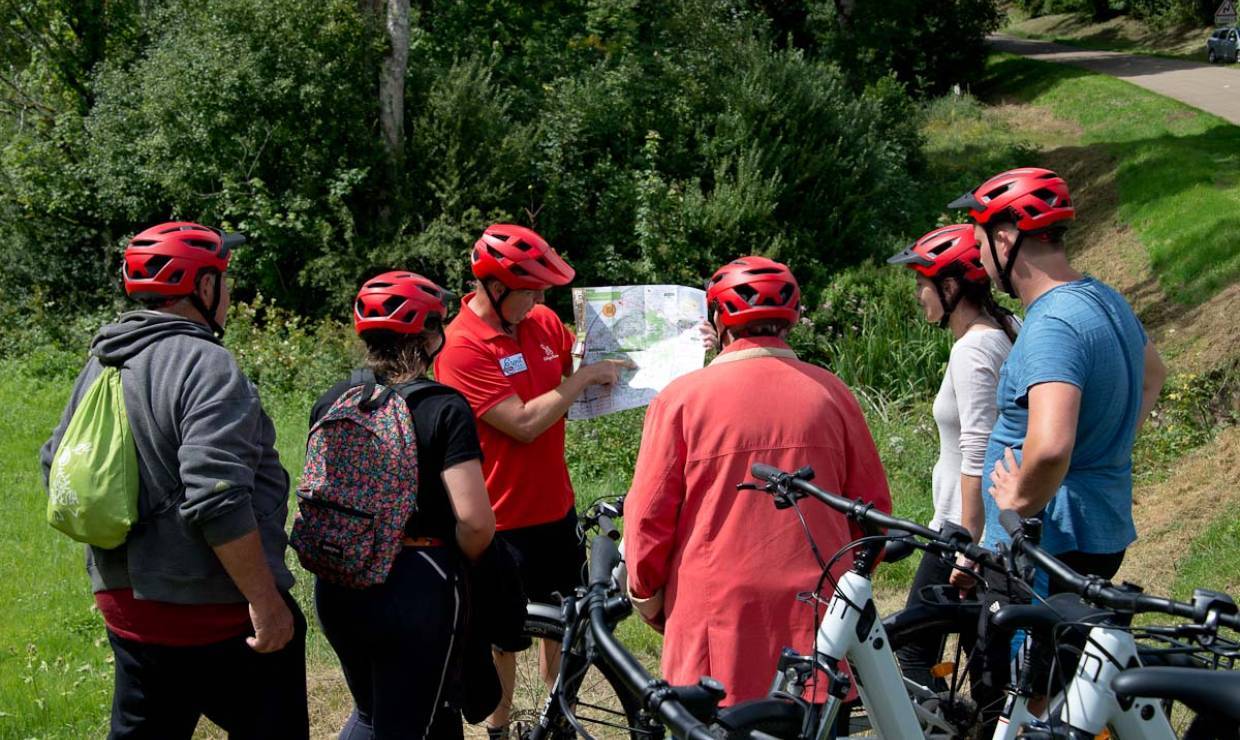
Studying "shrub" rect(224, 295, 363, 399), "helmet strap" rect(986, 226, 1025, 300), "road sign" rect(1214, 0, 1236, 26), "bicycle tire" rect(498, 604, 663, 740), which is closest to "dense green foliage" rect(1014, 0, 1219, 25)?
"road sign" rect(1214, 0, 1236, 26)

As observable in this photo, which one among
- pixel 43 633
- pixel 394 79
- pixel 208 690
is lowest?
pixel 43 633

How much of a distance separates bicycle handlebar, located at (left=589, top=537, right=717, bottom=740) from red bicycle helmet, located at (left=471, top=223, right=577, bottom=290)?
5.15 feet

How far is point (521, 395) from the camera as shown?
15.3 ft

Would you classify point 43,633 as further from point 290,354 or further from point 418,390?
point 290,354

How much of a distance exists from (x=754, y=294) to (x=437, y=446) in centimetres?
110

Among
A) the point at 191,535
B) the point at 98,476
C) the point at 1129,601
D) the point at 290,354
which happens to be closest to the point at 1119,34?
the point at 290,354

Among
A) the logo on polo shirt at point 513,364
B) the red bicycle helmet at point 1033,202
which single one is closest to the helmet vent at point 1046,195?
the red bicycle helmet at point 1033,202

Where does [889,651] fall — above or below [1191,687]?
below

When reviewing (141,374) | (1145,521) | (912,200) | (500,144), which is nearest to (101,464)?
(141,374)

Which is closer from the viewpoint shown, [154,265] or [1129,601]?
[1129,601]

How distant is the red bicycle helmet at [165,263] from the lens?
3.53 m

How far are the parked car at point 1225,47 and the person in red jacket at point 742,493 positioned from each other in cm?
3405

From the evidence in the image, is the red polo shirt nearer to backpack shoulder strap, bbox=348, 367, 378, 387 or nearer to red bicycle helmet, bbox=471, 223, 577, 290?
red bicycle helmet, bbox=471, 223, 577, 290

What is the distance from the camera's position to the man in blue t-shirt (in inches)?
134
